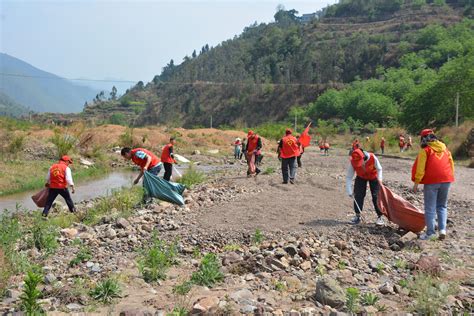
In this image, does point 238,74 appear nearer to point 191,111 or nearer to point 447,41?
point 191,111

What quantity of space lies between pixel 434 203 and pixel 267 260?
2810 millimetres

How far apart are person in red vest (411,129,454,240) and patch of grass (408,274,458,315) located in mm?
1899

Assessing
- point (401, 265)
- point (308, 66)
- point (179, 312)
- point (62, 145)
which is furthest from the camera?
point (308, 66)

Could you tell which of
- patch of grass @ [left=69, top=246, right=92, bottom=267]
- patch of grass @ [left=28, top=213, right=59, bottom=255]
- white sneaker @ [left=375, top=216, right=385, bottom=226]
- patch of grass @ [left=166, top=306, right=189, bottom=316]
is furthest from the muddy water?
patch of grass @ [left=166, top=306, right=189, bottom=316]

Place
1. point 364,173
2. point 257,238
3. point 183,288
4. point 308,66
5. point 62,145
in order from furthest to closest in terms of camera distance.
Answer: point 308,66
point 62,145
point 364,173
point 257,238
point 183,288

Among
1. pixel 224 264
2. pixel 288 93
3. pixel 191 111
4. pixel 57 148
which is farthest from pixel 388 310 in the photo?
pixel 191 111

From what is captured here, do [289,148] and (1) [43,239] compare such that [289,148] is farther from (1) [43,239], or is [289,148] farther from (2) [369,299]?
(2) [369,299]

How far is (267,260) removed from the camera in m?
5.95

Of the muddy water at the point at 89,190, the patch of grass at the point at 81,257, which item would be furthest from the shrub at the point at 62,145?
the patch of grass at the point at 81,257

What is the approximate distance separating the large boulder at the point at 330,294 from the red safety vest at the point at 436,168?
113 inches

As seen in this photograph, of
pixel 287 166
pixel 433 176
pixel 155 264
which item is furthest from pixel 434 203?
pixel 287 166

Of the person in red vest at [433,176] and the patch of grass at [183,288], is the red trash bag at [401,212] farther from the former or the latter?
the patch of grass at [183,288]

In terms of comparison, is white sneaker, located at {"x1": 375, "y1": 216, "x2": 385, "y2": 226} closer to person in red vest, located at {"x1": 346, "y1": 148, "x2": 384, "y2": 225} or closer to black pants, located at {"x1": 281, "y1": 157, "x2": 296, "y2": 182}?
person in red vest, located at {"x1": 346, "y1": 148, "x2": 384, "y2": 225}

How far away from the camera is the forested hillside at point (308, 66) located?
75369 mm
